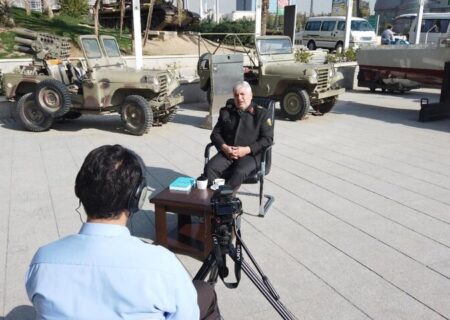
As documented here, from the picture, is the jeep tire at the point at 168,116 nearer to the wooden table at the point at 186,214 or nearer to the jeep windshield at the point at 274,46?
the jeep windshield at the point at 274,46

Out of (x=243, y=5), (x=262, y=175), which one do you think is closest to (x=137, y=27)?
(x=262, y=175)

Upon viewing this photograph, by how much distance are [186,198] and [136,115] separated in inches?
163

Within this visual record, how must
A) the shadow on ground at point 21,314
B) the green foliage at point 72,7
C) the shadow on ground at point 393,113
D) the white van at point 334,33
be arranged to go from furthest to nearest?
the green foliage at point 72,7 < the white van at point 334,33 < the shadow on ground at point 393,113 < the shadow on ground at point 21,314

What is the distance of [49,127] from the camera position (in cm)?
744

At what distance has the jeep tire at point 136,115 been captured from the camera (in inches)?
274

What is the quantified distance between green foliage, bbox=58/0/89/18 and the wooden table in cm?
2328

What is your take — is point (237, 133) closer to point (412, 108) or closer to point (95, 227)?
point (95, 227)

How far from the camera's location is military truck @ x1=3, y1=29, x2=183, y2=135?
697cm

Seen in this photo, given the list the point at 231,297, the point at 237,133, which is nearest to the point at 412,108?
the point at 237,133

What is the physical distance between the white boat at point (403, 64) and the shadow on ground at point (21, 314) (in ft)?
28.1

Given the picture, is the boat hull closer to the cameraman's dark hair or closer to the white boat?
the white boat

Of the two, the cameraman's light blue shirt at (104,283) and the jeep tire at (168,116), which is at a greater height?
the cameraman's light blue shirt at (104,283)

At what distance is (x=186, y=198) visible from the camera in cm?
329

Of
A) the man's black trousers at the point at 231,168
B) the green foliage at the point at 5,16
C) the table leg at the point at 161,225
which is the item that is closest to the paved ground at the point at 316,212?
the table leg at the point at 161,225
